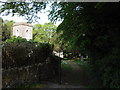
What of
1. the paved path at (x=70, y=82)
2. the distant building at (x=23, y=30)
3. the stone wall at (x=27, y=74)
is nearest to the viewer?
the stone wall at (x=27, y=74)

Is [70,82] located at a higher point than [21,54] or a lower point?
lower

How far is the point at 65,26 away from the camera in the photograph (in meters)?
5.23

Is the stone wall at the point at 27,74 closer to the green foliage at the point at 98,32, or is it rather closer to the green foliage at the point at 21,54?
the green foliage at the point at 21,54

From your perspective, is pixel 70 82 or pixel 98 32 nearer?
pixel 98 32

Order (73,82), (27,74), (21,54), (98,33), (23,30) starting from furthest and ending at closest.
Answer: (23,30) → (73,82) → (27,74) → (21,54) → (98,33)

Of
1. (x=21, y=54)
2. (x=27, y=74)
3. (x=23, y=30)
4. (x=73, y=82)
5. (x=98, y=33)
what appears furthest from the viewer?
(x=23, y=30)

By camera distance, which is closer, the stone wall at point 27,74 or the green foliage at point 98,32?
the green foliage at point 98,32

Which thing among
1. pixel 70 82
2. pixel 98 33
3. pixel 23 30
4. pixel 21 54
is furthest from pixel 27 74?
pixel 23 30

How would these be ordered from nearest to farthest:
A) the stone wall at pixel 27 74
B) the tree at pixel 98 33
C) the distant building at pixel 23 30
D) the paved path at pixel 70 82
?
the tree at pixel 98 33 < the stone wall at pixel 27 74 < the paved path at pixel 70 82 < the distant building at pixel 23 30

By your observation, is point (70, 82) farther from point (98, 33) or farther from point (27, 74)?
point (98, 33)

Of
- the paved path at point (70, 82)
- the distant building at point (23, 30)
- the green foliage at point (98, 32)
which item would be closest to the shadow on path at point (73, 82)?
the paved path at point (70, 82)

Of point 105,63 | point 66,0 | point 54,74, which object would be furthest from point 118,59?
point 54,74

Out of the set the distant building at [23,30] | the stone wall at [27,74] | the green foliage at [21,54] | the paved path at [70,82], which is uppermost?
the distant building at [23,30]

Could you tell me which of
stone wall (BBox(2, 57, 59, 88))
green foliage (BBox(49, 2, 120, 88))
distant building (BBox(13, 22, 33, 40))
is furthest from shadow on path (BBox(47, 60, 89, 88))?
distant building (BBox(13, 22, 33, 40))
